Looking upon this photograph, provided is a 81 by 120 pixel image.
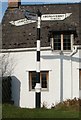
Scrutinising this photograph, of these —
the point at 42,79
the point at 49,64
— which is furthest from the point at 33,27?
the point at 42,79

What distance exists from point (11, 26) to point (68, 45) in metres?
4.69

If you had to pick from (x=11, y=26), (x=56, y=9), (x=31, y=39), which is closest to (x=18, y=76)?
(x=31, y=39)

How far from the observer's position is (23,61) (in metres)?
20.4

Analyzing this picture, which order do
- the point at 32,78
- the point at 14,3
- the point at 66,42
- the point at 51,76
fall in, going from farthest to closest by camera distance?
the point at 14,3, the point at 32,78, the point at 66,42, the point at 51,76

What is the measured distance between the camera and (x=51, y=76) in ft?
65.4

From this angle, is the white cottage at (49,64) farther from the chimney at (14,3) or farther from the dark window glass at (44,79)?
→ the chimney at (14,3)

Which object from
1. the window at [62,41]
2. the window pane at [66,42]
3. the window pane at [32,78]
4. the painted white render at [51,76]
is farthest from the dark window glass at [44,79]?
the window pane at [66,42]

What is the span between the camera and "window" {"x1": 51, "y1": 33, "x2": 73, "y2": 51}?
20281mm

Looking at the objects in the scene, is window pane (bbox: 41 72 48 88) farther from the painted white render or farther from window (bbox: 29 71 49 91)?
the painted white render

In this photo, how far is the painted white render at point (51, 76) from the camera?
64.7 feet

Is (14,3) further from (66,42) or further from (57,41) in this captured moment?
(66,42)

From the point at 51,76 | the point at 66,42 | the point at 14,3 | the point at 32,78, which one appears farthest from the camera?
the point at 14,3

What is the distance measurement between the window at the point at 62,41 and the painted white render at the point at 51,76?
Answer: 502 mm

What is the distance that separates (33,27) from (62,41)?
2914mm
